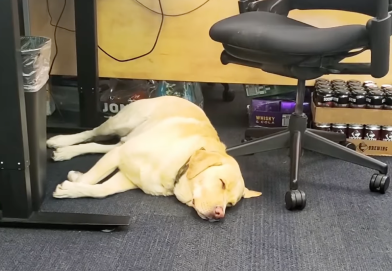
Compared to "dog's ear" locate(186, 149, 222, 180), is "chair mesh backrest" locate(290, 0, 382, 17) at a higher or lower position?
higher

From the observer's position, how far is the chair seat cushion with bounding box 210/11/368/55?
1.50m

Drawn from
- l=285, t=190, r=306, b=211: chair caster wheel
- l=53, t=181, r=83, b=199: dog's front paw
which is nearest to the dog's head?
l=285, t=190, r=306, b=211: chair caster wheel

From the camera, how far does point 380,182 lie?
179 cm

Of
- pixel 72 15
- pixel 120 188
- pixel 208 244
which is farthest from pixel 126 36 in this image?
pixel 208 244

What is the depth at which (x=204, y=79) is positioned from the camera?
2.45m

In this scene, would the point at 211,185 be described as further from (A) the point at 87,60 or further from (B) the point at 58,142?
(A) the point at 87,60

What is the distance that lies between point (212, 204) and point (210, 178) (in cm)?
8

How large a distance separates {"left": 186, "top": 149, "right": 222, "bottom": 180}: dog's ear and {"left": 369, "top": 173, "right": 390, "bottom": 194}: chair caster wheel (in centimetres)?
56

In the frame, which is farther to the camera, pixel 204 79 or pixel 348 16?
pixel 204 79

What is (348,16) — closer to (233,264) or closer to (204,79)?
(204,79)

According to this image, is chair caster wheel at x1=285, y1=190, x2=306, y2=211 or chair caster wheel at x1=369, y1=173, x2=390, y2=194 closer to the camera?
chair caster wheel at x1=285, y1=190, x2=306, y2=211

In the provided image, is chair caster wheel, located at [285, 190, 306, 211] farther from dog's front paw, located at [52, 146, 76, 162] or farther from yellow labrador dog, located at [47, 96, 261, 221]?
dog's front paw, located at [52, 146, 76, 162]

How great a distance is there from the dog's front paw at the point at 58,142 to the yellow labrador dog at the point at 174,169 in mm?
291

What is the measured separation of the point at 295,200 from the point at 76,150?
866 mm
